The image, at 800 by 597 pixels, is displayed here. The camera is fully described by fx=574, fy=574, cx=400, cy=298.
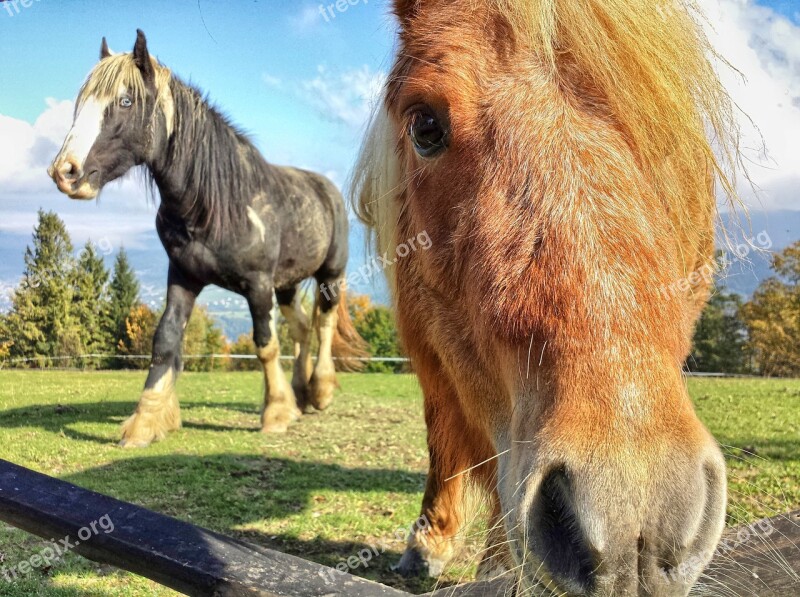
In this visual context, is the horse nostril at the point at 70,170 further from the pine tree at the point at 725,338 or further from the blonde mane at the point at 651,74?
the pine tree at the point at 725,338

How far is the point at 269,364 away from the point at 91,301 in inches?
93.6

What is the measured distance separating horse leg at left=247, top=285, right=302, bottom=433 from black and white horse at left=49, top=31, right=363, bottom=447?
0.04 ft

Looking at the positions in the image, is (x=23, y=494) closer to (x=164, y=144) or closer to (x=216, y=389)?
(x=164, y=144)

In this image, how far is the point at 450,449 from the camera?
2.65 metres

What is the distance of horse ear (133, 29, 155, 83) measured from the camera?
18.6 feet

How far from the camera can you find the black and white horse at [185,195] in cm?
555

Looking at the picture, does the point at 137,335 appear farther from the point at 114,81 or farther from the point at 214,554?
the point at 214,554

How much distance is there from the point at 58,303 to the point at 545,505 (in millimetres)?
4695

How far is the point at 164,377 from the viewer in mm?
6023

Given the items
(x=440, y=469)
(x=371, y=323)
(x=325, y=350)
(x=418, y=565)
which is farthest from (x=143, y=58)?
(x=371, y=323)

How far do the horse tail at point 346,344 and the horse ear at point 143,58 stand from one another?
13.6 ft

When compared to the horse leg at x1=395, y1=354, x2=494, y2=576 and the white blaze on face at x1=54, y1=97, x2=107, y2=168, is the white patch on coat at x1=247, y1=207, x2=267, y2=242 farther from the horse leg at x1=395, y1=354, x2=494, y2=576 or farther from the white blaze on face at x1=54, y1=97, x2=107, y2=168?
the horse leg at x1=395, y1=354, x2=494, y2=576

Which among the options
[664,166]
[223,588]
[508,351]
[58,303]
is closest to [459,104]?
[664,166]

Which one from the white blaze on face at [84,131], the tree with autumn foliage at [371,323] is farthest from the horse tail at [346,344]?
the white blaze on face at [84,131]
